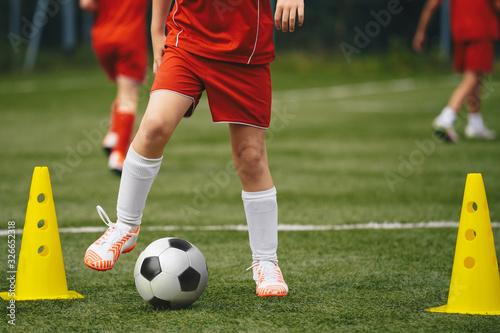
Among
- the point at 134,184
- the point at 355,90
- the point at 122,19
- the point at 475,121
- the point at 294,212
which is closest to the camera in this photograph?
the point at 134,184

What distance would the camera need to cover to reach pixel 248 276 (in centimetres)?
382

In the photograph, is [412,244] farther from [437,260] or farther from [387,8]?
[387,8]

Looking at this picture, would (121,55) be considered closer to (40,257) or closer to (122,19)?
(122,19)

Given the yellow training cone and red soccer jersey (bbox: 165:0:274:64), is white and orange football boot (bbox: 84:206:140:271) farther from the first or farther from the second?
red soccer jersey (bbox: 165:0:274:64)

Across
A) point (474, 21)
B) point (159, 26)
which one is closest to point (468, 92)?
point (474, 21)

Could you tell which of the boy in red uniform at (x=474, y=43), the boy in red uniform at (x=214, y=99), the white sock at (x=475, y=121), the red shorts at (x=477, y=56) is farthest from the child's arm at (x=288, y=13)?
the white sock at (x=475, y=121)

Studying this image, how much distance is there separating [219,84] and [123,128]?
391 cm

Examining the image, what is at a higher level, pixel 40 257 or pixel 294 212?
pixel 40 257

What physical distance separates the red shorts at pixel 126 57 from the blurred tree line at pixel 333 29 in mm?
17847

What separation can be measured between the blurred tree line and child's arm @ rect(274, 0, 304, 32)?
21.9 meters

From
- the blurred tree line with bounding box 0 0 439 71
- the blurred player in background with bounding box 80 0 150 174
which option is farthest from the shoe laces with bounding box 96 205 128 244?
the blurred tree line with bounding box 0 0 439 71

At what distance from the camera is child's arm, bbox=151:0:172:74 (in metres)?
3.69

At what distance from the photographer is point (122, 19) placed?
24.9ft

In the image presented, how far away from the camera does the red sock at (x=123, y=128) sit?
283 inches
